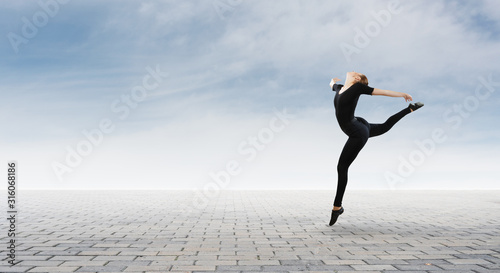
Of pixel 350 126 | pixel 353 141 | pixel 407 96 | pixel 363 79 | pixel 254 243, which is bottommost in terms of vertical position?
pixel 254 243

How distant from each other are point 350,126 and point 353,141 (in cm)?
23

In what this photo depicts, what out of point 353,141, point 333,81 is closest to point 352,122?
point 353,141

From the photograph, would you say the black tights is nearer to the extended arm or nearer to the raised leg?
the raised leg

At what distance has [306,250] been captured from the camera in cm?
Answer: 447

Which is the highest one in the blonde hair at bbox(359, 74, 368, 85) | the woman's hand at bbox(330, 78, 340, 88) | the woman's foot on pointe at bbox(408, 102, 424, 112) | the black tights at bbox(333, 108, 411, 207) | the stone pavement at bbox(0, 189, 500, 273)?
the woman's hand at bbox(330, 78, 340, 88)

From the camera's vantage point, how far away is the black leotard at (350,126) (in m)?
6.21

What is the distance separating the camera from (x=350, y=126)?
631cm

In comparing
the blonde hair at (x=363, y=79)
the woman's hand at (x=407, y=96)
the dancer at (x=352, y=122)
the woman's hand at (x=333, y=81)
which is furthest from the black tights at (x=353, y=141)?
the woman's hand at (x=333, y=81)

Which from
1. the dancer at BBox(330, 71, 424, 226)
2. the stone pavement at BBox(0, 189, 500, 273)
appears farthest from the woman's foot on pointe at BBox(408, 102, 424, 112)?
the stone pavement at BBox(0, 189, 500, 273)

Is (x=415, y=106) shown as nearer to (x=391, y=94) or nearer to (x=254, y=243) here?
(x=391, y=94)

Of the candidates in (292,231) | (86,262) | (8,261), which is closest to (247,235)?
(292,231)

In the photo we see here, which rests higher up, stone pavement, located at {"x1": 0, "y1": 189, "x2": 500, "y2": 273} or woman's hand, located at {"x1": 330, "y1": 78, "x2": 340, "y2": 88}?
woman's hand, located at {"x1": 330, "y1": 78, "x2": 340, "y2": 88}

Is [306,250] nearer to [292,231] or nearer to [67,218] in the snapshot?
[292,231]

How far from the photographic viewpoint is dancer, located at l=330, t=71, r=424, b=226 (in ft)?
20.2
